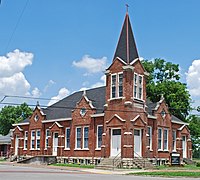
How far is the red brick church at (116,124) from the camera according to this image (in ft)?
121

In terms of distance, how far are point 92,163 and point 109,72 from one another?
31.1 feet

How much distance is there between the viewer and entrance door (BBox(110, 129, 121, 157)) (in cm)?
3666

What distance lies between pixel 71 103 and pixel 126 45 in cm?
1227

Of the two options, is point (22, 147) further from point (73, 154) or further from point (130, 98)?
point (130, 98)

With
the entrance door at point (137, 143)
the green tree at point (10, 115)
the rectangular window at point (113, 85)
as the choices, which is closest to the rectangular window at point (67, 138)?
the rectangular window at point (113, 85)

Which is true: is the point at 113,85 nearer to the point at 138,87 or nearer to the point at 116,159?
the point at 138,87

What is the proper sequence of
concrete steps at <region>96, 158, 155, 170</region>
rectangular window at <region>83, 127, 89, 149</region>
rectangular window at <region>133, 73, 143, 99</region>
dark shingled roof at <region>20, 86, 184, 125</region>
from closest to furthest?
1. concrete steps at <region>96, 158, 155, 170</region>
2. rectangular window at <region>133, 73, 143, 99</region>
3. rectangular window at <region>83, 127, 89, 149</region>
4. dark shingled roof at <region>20, 86, 184, 125</region>

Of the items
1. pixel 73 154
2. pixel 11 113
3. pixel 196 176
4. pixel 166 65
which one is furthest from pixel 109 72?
pixel 11 113

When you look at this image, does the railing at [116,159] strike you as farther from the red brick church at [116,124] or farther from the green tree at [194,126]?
the green tree at [194,126]

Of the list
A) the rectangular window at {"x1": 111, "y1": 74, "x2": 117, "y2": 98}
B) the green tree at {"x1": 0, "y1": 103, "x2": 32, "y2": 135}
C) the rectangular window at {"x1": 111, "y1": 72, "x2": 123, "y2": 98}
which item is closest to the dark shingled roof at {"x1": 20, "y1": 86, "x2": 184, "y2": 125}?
the rectangular window at {"x1": 111, "y1": 74, "x2": 117, "y2": 98}

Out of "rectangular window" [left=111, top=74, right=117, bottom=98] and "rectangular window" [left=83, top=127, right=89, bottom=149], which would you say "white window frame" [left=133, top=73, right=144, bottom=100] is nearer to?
"rectangular window" [left=111, top=74, right=117, bottom=98]

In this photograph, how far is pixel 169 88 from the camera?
174 feet

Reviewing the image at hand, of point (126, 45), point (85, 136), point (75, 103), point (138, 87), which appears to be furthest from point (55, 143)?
point (126, 45)

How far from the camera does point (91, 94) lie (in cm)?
4588
